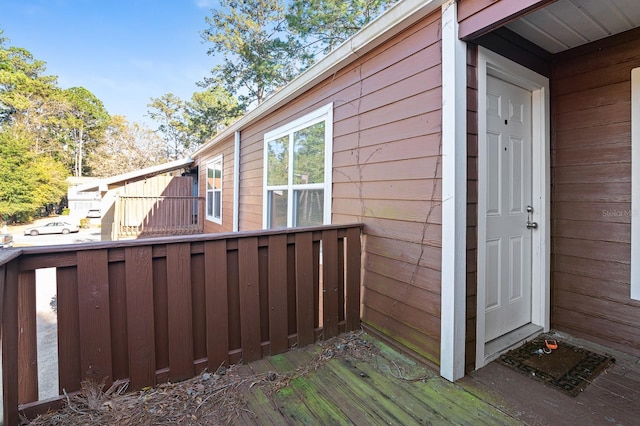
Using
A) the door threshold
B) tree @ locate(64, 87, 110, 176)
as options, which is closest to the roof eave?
the door threshold

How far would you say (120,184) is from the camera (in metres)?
9.20

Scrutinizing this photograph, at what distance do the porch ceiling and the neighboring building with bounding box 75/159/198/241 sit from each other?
28.7 ft

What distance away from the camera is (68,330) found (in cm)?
159

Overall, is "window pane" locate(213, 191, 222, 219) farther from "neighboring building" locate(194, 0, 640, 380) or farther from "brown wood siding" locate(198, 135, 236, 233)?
"neighboring building" locate(194, 0, 640, 380)

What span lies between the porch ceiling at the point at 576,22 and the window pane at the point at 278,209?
3.08 metres

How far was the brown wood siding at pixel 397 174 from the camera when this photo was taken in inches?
80.4

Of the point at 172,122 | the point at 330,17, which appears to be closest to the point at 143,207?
the point at 330,17

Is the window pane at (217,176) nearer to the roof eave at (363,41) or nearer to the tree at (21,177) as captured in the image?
the roof eave at (363,41)

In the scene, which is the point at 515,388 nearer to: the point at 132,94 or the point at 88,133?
the point at 132,94

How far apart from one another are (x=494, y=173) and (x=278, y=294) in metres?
1.82

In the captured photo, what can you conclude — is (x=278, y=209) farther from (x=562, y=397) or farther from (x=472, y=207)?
(x=562, y=397)

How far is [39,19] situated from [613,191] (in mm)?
31223

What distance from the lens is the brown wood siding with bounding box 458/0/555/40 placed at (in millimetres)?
1565

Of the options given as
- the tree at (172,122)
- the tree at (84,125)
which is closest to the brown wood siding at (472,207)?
the tree at (172,122)
